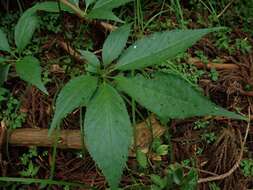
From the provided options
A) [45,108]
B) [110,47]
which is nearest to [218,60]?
[45,108]

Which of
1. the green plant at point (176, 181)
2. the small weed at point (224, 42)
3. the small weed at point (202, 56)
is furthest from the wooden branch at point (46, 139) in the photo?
the small weed at point (224, 42)

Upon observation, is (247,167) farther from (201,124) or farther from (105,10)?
(105,10)

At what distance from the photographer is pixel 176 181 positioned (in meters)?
1.28

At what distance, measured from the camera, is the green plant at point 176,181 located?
127cm

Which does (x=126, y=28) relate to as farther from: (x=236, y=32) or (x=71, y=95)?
(x=236, y=32)

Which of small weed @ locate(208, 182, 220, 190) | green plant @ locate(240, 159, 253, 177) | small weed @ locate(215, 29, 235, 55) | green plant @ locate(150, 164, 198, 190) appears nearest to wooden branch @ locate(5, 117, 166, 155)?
green plant @ locate(150, 164, 198, 190)

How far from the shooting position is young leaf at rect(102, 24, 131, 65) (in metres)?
0.99

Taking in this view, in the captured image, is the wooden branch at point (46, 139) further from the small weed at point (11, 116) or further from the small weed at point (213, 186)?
the small weed at point (213, 186)

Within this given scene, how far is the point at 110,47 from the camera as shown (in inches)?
39.6

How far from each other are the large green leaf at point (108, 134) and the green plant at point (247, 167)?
2.84 feet

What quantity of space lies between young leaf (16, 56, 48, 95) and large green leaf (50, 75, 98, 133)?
0.09 meters

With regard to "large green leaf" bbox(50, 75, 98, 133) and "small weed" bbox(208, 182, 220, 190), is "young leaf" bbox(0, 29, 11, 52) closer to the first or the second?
"large green leaf" bbox(50, 75, 98, 133)

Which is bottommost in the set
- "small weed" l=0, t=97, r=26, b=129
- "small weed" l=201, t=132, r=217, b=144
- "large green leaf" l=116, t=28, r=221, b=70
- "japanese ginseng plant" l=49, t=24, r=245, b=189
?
"small weed" l=201, t=132, r=217, b=144

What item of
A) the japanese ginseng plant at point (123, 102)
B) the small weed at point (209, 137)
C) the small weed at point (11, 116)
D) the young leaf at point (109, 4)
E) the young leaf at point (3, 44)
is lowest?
the small weed at point (209, 137)
